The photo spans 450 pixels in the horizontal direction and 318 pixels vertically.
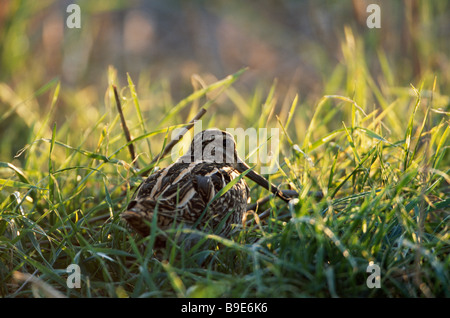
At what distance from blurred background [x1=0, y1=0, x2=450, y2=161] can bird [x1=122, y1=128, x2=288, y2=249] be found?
1643 mm

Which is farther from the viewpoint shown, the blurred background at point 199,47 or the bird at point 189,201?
the blurred background at point 199,47

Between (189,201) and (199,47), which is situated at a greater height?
(199,47)

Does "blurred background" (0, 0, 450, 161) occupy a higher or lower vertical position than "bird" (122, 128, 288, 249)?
higher

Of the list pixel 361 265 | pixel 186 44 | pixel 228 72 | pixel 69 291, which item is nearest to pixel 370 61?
pixel 228 72

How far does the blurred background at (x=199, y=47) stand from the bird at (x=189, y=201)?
5.39 ft

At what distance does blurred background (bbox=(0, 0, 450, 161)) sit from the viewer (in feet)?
16.5

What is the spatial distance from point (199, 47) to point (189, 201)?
5.91 m

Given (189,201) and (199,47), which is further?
(199,47)

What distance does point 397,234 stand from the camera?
2.38m

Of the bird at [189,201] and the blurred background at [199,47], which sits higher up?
the blurred background at [199,47]

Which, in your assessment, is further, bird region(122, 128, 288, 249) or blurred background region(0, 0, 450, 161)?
blurred background region(0, 0, 450, 161)

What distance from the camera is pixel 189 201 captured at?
247cm

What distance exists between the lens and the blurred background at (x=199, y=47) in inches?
198
